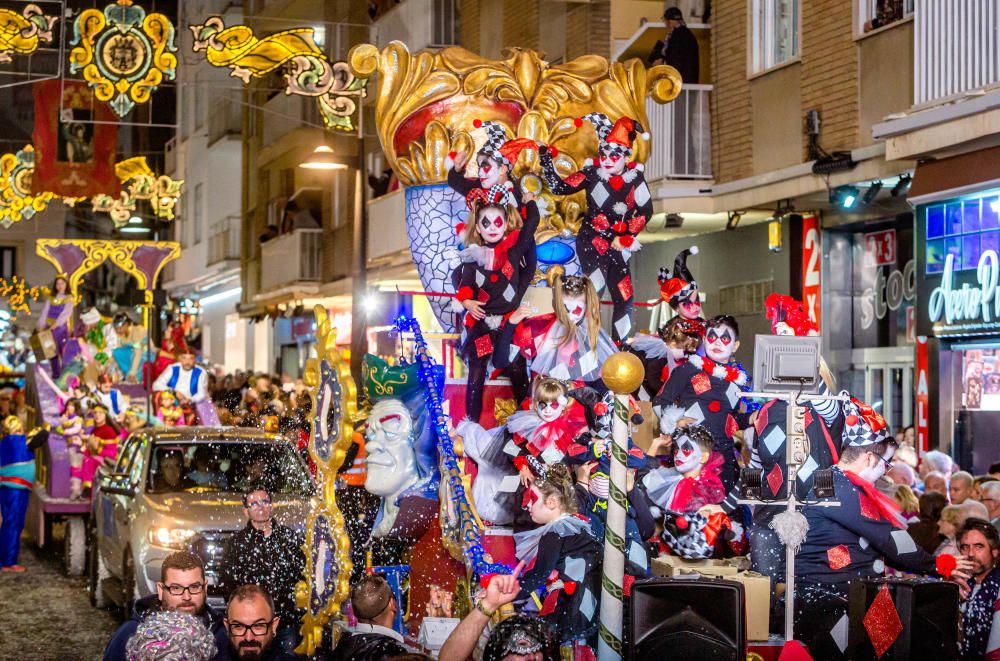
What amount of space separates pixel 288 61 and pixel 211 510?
6.30 m

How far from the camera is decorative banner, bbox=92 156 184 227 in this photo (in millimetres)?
31969

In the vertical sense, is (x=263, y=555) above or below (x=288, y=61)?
below

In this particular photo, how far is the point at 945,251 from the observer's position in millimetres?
16312

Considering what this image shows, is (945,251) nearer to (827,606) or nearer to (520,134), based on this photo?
(520,134)

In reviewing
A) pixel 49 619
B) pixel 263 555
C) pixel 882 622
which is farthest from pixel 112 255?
pixel 882 622

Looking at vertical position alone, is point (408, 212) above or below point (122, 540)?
above

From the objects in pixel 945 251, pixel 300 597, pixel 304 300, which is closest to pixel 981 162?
pixel 945 251

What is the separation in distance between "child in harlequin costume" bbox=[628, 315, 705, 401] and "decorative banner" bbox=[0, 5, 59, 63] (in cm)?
903

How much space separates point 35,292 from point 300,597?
2034cm

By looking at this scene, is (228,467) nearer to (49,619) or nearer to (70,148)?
(49,619)

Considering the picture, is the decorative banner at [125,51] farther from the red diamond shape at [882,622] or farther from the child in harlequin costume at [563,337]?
the red diamond shape at [882,622]

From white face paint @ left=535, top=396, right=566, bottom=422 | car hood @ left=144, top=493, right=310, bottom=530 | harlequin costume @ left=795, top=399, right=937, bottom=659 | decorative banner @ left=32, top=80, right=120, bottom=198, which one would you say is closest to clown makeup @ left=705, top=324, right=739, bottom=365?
white face paint @ left=535, top=396, right=566, bottom=422

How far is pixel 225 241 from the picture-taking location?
1961 inches

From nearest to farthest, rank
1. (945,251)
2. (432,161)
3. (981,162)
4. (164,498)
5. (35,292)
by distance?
1. (432,161)
2. (164,498)
3. (981,162)
4. (945,251)
5. (35,292)
